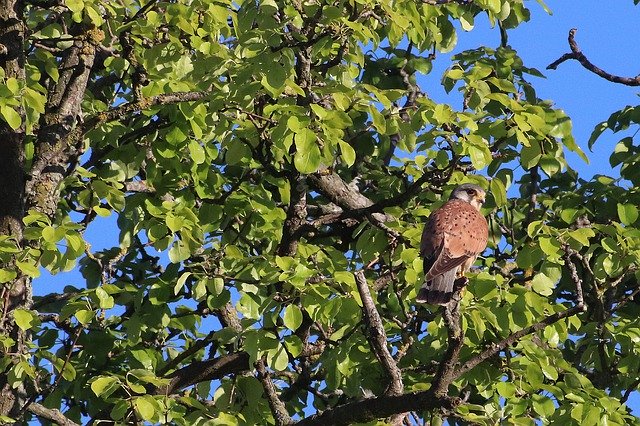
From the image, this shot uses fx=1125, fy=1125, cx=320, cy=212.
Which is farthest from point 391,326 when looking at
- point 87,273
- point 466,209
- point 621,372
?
point 87,273

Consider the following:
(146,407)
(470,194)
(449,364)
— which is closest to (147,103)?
(146,407)

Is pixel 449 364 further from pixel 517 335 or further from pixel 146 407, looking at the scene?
pixel 146 407

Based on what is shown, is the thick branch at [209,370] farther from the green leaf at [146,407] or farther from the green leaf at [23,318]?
the green leaf at [23,318]

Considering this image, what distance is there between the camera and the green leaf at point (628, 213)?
22.3ft

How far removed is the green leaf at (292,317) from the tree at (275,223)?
0.01m

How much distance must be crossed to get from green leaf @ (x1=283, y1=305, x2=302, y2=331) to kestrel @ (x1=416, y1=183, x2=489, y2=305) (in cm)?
61

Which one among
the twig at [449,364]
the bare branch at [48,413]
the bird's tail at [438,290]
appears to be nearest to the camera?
the twig at [449,364]

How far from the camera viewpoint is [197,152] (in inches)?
258

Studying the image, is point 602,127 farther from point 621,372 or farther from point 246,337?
point 246,337

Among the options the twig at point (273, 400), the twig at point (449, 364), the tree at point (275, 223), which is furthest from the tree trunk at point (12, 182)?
the twig at point (449, 364)

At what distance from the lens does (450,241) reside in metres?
5.82

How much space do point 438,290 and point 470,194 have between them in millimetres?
1301

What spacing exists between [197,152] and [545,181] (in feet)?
9.38

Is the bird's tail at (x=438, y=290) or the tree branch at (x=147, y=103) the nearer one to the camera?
the bird's tail at (x=438, y=290)
